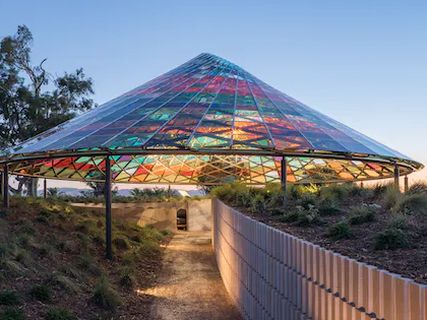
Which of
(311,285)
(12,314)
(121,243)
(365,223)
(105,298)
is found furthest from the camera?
(121,243)

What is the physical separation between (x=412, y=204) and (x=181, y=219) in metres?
29.8

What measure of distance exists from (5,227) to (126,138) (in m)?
4.63

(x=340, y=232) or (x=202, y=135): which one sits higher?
(x=202, y=135)

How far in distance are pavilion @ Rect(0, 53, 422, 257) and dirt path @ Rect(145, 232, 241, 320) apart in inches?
110

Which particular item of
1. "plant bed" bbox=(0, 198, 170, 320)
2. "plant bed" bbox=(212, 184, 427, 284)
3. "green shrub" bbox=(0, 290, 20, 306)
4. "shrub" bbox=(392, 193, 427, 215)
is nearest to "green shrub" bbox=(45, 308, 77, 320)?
"plant bed" bbox=(0, 198, 170, 320)

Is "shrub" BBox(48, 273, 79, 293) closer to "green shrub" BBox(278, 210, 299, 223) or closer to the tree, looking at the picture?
"green shrub" BBox(278, 210, 299, 223)

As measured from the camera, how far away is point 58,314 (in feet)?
32.1

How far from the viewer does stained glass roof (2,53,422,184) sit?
1823 cm

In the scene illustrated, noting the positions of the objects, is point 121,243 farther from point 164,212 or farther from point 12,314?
point 164,212

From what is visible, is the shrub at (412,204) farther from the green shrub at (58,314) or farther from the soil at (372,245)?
the green shrub at (58,314)

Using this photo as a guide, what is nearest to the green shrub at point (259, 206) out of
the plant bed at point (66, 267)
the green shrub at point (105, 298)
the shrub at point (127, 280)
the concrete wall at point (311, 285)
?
the concrete wall at point (311, 285)

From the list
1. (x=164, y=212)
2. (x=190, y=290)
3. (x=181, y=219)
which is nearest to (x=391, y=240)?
(x=190, y=290)

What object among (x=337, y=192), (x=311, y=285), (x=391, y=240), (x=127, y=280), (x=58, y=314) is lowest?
(x=127, y=280)

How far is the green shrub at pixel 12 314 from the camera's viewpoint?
28.8 ft
